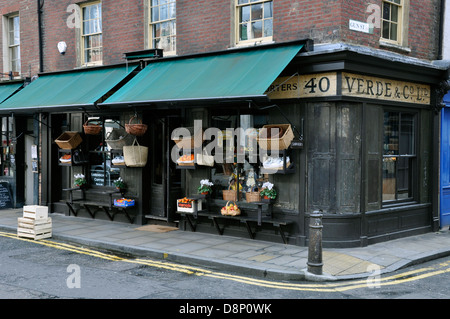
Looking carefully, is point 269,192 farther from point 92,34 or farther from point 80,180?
point 92,34

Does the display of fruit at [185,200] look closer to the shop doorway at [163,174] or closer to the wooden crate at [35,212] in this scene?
the shop doorway at [163,174]

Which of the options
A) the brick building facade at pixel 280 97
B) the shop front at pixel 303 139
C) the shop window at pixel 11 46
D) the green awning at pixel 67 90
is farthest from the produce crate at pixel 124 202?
the shop window at pixel 11 46

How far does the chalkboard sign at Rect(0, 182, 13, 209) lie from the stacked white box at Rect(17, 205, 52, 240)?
5.01 metres

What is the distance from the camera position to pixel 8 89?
15938 millimetres

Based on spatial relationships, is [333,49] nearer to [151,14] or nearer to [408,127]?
[408,127]

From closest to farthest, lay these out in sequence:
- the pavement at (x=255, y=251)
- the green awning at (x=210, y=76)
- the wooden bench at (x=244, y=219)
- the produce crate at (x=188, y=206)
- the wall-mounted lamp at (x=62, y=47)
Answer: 1. the pavement at (x=255, y=251)
2. the green awning at (x=210, y=76)
3. the wooden bench at (x=244, y=219)
4. the produce crate at (x=188, y=206)
5. the wall-mounted lamp at (x=62, y=47)

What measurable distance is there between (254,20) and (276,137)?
292cm

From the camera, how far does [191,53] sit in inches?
457

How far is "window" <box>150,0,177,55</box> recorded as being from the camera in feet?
40.3

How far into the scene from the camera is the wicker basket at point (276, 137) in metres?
9.50

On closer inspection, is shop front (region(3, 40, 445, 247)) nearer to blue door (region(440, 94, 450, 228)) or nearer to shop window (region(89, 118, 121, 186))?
shop window (region(89, 118, 121, 186))

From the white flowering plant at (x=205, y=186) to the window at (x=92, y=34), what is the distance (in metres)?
5.37
